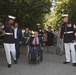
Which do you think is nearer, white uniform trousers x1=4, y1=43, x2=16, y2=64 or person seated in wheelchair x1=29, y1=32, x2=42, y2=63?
white uniform trousers x1=4, y1=43, x2=16, y2=64

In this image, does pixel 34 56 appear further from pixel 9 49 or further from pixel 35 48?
pixel 9 49

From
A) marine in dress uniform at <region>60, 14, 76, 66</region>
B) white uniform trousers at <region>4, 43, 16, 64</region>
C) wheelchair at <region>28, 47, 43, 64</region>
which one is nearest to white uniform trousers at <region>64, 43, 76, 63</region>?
marine in dress uniform at <region>60, 14, 76, 66</region>

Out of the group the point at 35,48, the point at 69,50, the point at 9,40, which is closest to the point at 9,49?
the point at 9,40

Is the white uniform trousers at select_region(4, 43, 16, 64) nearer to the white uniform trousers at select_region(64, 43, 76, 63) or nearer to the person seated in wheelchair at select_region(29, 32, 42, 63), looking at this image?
the person seated in wheelchair at select_region(29, 32, 42, 63)

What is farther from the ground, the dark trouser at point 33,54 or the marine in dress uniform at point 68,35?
the marine in dress uniform at point 68,35

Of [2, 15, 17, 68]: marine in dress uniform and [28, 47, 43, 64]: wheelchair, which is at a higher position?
[2, 15, 17, 68]: marine in dress uniform

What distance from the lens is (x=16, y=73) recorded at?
11523 mm

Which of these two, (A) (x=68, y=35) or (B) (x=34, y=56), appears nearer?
(A) (x=68, y=35)

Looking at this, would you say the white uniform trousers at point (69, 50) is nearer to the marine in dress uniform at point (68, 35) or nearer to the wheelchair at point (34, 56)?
the marine in dress uniform at point (68, 35)

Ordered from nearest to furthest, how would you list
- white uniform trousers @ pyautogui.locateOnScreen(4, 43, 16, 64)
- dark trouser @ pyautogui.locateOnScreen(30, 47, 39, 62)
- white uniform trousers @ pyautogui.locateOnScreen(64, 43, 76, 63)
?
white uniform trousers @ pyautogui.locateOnScreen(4, 43, 16, 64)
white uniform trousers @ pyautogui.locateOnScreen(64, 43, 76, 63)
dark trouser @ pyautogui.locateOnScreen(30, 47, 39, 62)

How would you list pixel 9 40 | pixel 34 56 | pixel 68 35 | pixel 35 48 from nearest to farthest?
pixel 9 40 < pixel 68 35 < pixel 34 56 < pixel 35 48

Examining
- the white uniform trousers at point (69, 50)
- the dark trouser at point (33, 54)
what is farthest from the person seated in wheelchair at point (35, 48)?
the white uniform trousers at point (69, 50)

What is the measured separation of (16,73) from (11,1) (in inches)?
344

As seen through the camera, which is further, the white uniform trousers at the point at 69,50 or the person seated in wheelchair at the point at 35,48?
the person seated in wheelchair at the point at 35,48
